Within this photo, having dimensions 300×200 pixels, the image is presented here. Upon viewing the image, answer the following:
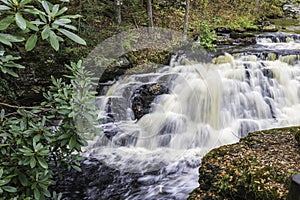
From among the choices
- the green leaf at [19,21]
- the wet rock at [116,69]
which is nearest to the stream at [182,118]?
the wet rock at [116,69]

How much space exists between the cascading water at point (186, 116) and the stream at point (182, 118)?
0.02 meters

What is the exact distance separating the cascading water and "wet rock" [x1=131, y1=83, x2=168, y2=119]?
0.13 metres

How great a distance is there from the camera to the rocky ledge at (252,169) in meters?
3.12

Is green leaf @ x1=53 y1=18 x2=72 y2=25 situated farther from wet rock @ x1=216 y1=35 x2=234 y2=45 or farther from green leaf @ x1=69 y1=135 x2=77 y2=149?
wet rock @ x1=216 y1=35 x2=234 y2=45

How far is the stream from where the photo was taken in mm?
5090

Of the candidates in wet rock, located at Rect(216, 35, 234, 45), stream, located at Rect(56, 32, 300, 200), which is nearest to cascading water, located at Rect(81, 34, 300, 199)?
stream, located at Rect(56, 32, 300, 200)

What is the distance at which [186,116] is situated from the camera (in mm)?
7215

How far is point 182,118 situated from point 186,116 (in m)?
0.16

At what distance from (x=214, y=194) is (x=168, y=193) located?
138 centimetres

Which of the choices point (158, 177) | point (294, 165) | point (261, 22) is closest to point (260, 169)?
point (294, 165)

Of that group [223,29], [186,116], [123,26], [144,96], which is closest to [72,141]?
[186,116]

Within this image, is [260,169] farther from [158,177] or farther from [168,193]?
[158,177]

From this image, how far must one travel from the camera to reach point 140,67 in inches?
347

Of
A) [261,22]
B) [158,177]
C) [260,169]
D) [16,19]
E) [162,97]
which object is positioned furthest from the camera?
[261,22]
